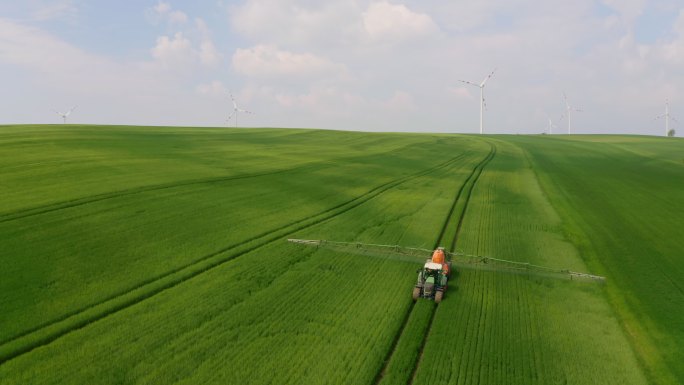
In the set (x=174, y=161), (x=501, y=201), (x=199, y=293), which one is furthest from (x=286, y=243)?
(x=174, y=161)

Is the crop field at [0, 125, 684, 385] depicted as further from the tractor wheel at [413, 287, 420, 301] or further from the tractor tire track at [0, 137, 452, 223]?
the tractor wheel at [413, 287, 420, 301]

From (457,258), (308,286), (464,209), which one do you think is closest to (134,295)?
(308,286)

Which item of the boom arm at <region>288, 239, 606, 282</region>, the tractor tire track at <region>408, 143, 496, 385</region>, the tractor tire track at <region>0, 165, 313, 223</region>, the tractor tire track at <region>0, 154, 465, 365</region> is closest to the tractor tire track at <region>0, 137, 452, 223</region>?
the tractor tire track at <region>0, 165, 313, 223</region>

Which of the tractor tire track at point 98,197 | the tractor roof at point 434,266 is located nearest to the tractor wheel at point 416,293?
the tractor roof at point 434,266

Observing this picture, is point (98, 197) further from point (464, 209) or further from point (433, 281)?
point (464, 209)

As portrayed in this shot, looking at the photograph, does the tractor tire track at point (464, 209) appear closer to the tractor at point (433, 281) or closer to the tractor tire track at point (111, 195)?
the tractor at point (433, 281)
